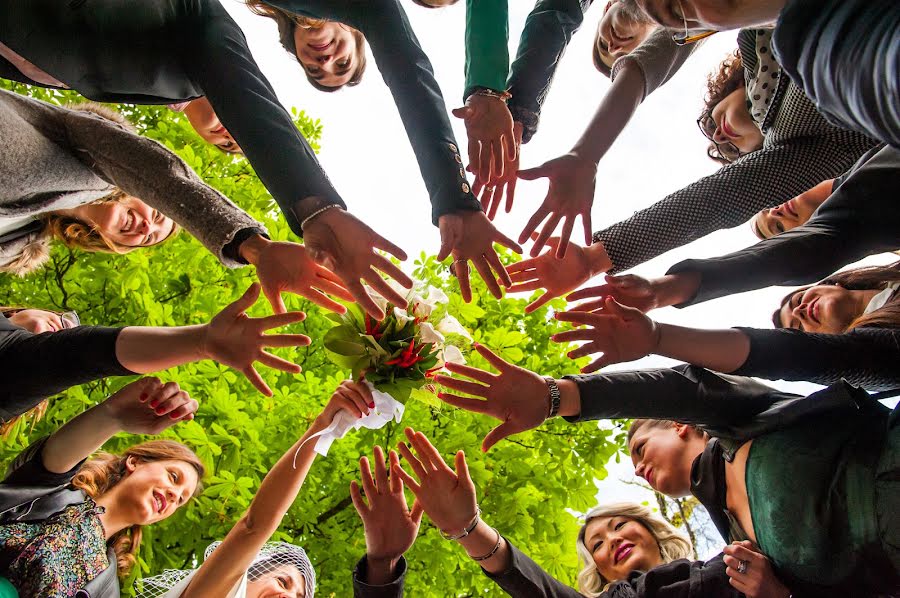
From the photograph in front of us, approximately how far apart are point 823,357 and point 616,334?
0.73 metres

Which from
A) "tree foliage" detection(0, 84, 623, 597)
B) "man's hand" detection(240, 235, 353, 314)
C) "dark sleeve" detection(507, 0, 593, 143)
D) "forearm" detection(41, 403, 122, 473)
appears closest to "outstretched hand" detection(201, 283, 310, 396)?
"man's hand" detection(240, 235, 353, 314)

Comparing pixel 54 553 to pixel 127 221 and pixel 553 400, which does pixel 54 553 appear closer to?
pixel 127 221

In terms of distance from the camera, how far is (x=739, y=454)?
2.09 m

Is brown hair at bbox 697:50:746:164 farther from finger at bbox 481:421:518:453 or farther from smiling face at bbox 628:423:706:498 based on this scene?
finger at bbox 481:421:518:453

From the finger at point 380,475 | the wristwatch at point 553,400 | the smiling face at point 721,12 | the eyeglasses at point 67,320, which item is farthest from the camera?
the eyeglasses at point 67,320

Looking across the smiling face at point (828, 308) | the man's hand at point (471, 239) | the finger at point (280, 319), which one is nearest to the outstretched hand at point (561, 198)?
the man's hand at point (471, 239)

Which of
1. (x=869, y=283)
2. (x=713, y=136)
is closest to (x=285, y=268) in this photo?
(x=713, y=136)

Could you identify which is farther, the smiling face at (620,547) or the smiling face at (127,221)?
the smiling face at (620,547)

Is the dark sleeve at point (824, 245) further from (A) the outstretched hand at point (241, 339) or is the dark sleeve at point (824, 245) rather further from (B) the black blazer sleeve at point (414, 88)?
(A) the outstretched hand at point (241, 339)

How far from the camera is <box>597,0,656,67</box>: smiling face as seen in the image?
2.99 meters

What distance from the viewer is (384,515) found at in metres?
2.54

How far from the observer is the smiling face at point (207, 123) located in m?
3.48

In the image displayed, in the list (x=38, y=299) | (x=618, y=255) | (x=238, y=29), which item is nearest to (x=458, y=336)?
(x=618, y=255)

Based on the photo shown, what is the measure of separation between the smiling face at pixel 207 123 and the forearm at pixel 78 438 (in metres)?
1.84
